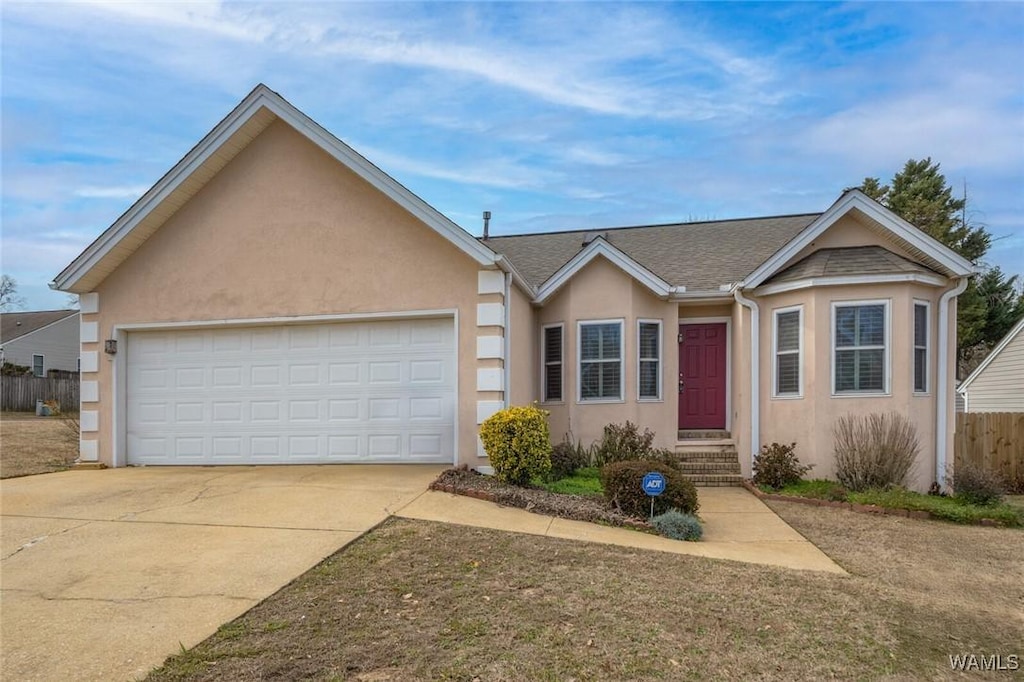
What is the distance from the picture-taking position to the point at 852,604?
187 inches

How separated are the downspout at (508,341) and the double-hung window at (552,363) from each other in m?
2.09

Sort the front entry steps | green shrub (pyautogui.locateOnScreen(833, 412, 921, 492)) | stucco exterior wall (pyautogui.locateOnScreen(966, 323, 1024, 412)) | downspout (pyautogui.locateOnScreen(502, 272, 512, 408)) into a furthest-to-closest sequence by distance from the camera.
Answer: stucco exterior wall (pyautogui.locateOnScreen(966, 323, 1024, 412)), the front entry steps, downspout (pyautogui.locateOnScreen(502, 272, 512, 408)), green shrub (pyautogui.locateOnScreen(833, 412, 921, 492))

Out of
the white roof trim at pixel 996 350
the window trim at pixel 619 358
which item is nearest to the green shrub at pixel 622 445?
the window trim at pixel 619 358

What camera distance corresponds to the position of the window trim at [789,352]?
10.2 m

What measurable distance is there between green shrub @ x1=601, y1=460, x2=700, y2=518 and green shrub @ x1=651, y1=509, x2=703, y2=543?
43 cm

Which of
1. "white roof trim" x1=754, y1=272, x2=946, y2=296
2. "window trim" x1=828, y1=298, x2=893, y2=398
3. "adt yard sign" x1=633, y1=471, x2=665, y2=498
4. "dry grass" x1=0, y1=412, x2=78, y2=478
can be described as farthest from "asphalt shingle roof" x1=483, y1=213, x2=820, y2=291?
"dry grass" x1=0, y1=412, x2=78, y2=478

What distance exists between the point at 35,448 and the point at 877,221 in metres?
19.0

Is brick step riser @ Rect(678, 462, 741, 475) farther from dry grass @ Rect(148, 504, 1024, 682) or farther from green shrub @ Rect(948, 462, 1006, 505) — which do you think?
dry grass @ Rect(148, 504, 1024, 682)

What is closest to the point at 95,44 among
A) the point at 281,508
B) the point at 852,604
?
the point at 281,508

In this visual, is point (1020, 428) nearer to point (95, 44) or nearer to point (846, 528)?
point (846, 528)

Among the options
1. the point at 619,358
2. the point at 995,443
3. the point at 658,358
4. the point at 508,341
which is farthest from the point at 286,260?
the point at 995,443

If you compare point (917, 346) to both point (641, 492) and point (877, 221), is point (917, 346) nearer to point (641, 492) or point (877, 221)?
point (877, 221)

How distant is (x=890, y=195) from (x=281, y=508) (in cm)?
3049

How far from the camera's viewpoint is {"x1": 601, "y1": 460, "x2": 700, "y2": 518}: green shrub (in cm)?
731
